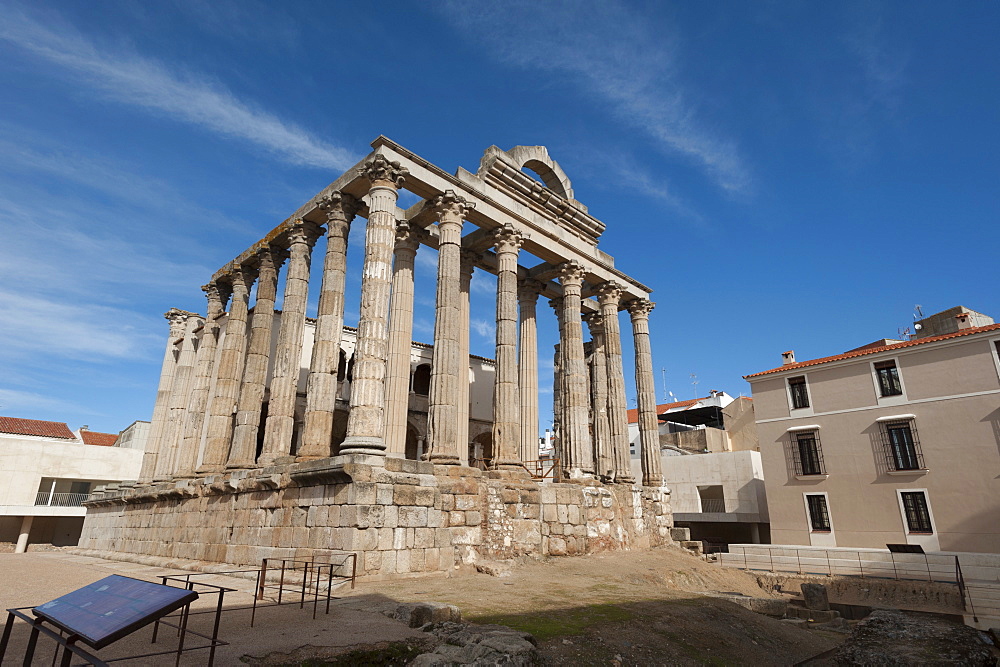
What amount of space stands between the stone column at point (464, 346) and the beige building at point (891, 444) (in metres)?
14.7

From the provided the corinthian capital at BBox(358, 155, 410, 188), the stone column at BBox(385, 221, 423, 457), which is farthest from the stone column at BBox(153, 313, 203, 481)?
the corinthian capital at BBox(358, 155, 410, 188)

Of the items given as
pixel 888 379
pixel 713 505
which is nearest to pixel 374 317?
pixel 888 379

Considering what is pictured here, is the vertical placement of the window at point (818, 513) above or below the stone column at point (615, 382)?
below

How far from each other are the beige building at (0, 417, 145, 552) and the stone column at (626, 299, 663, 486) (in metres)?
30.5

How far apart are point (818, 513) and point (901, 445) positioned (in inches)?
159

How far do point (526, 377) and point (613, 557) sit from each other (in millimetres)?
5664

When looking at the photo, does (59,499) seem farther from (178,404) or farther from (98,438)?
(178,404)

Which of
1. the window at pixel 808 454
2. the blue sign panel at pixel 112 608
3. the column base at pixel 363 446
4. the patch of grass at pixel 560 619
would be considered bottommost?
the patch of grass at pixel 560 619

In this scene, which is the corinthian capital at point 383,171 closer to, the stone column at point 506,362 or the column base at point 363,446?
the stone column at point 506,362

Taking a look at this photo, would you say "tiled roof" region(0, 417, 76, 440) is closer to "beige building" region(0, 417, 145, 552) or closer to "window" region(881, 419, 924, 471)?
"beige building" region(0, 417, 145, 552)

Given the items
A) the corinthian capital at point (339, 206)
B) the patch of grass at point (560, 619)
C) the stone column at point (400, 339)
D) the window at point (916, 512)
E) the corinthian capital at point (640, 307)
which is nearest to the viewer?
the patch of grass at point (560, 619)

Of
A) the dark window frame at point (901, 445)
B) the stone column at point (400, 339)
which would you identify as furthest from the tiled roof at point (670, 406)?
the stone column at point (400, 339)

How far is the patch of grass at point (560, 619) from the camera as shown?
7090 millimetres

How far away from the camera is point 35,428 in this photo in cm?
3844
